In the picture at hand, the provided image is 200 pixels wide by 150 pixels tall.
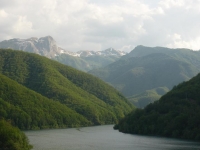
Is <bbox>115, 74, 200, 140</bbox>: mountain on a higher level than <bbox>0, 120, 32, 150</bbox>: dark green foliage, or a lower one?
higher

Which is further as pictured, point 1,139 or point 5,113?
point 5,113

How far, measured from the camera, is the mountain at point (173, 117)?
148 metres

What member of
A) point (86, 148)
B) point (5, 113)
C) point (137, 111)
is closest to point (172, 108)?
point (137, 111)

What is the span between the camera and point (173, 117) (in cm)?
16050

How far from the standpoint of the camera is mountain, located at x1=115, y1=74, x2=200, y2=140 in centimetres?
14838

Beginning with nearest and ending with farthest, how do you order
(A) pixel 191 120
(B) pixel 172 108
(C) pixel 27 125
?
1. (A) pixel 191 120
2. (B) pixel 172 108
3. (C) pixel 27 125

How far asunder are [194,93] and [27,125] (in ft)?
299

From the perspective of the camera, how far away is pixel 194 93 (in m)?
174

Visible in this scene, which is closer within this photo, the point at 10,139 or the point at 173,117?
the point at 10,139

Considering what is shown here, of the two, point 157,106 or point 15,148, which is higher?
point 157,106

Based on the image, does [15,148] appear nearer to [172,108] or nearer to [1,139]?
[1,139]

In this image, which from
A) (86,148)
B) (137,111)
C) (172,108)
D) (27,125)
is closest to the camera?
(86,148)

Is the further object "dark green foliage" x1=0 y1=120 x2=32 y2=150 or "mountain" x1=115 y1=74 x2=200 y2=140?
"mountain" x1=115 y1=74 x2=200 y2=140

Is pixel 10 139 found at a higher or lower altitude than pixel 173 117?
lower
